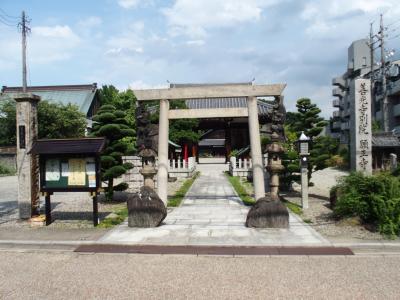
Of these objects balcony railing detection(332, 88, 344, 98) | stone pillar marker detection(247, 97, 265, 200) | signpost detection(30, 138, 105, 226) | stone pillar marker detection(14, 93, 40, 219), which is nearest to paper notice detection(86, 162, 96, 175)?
signpost detection(30, 138, 105, 226)

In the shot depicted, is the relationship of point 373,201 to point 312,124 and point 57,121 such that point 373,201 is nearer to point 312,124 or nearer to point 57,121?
point 312,124

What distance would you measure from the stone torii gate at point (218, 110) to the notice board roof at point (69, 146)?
239 centimetres

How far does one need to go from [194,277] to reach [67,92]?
152 feet

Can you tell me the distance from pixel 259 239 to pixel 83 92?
143ft

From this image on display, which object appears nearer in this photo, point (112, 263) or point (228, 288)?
point (228, 288)

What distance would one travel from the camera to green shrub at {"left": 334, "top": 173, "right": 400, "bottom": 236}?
8086 mm

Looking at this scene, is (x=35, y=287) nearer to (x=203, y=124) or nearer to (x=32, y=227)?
(x=32, y=227)

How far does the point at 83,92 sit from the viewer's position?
47250mm

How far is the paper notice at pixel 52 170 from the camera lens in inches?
384

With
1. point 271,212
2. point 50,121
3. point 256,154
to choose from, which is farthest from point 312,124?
point 50,121

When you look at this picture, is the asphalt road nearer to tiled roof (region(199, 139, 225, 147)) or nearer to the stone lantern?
the stone lantern

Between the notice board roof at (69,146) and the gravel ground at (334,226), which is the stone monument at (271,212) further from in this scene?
the notice board roof at (69,146)

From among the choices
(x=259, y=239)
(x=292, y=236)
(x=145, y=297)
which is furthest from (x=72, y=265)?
(x=292, y=236)

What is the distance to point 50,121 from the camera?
3017 cm
